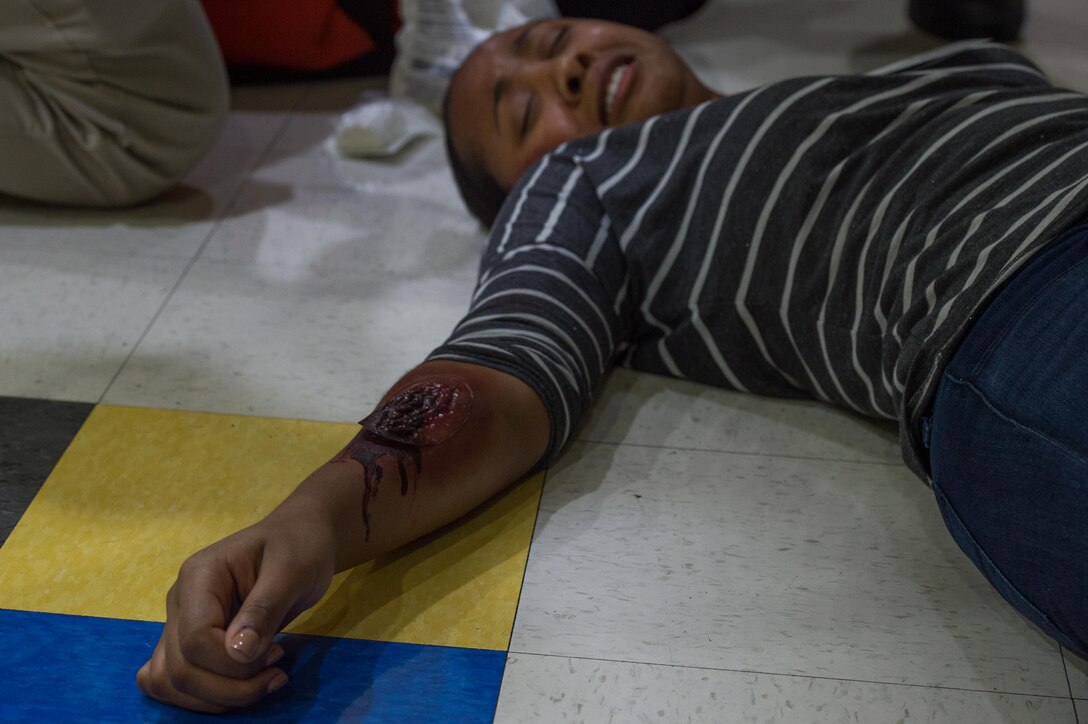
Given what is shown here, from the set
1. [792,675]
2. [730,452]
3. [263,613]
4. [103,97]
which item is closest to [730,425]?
[730,452]

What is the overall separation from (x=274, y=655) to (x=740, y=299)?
0.60m

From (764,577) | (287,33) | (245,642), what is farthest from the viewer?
(287,33)

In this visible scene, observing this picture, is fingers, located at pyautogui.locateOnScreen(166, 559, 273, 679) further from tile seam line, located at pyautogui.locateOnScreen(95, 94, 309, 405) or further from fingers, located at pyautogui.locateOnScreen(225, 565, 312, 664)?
tile seam line, located at pyautogui.locateOnScreen(95, 94, 309, 405)

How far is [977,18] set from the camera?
2.13 m

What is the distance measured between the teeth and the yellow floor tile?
0.53 metres

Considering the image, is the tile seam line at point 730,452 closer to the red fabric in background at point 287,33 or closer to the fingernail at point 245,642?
the fingernail at point 245,642

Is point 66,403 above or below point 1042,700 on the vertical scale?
below

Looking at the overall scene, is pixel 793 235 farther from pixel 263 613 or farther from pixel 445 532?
pixel 263 613

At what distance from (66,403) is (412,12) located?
106 cm

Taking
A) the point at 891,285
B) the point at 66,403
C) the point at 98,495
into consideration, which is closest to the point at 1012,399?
the point at 891,285

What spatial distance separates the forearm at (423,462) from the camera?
0.90m

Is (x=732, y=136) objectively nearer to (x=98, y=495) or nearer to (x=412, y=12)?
(x=98, y=495)

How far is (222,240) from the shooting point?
Answer: 1537 mm

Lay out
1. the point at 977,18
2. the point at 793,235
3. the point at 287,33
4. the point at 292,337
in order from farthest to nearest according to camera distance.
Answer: the point at 977,18 → the point at 287,33 → the point at 292,337 → the point at 793,235
